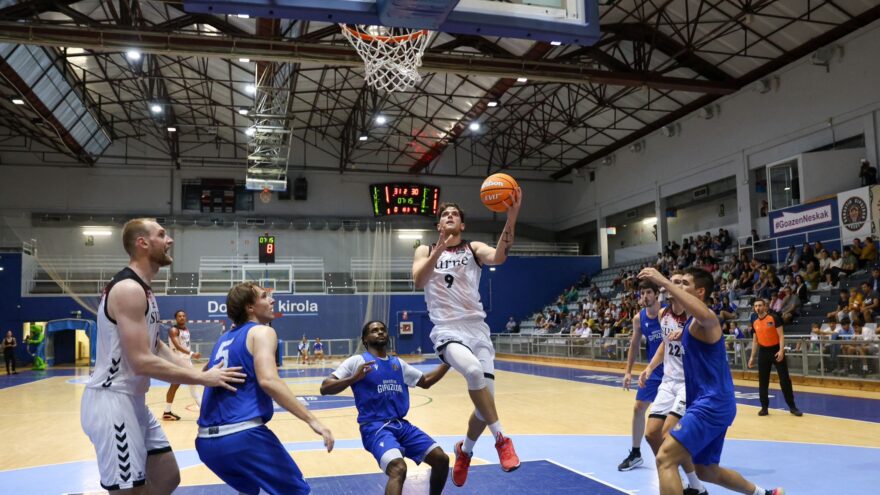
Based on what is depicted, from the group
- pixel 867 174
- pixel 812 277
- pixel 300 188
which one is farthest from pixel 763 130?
pixel 300 188

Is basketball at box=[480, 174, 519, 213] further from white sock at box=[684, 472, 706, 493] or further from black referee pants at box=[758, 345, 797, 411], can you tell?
black referee pants at box=[758, 345, 797, 411]

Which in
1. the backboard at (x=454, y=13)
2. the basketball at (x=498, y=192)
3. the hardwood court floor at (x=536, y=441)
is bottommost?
the hardwood court floor at (x=536, y=441)

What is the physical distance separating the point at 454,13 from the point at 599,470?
460cm

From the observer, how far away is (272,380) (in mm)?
3598

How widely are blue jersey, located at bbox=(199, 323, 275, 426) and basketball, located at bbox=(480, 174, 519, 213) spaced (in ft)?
7.57

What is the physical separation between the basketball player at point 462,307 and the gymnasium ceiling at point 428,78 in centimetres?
1305

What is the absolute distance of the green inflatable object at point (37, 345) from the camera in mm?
26609

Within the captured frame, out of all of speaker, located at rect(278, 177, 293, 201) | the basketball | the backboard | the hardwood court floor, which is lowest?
the hardwood court floor

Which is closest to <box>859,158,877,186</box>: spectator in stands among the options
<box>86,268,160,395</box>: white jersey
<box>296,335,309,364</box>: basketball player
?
<box>296,335,309,364</box>: basketball player

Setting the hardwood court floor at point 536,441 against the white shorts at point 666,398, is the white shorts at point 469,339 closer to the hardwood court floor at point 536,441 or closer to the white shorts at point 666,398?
the hardwood court floor at point 536,441

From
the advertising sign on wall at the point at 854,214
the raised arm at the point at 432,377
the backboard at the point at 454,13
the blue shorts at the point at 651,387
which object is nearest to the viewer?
the raised arm at the point at 432,377

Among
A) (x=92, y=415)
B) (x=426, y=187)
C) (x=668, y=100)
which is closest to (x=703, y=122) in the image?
(x=668, y=100)

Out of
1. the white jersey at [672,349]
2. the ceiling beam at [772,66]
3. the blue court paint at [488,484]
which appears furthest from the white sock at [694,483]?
the ceiling beam at [772,66]

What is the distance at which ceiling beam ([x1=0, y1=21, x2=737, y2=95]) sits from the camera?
1614 centimetres
